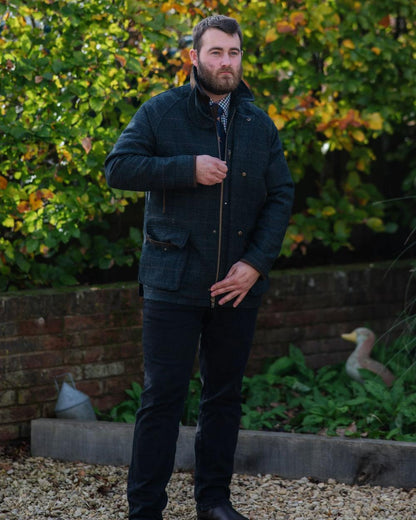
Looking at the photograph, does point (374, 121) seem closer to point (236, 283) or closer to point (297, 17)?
point (297, 17)

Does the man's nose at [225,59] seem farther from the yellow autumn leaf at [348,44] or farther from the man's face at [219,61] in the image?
the yellow autumn leaf at [348,44]

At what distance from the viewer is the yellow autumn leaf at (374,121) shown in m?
4.94

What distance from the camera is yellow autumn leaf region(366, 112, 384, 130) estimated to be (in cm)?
494

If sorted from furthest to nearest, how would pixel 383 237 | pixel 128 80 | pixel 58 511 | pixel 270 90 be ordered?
pixel 383 237 < pixel 270 90 < pixel 128 80 < pixel 58 511

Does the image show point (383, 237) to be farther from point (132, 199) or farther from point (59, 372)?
point (59, 372)

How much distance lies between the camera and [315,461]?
385 cm

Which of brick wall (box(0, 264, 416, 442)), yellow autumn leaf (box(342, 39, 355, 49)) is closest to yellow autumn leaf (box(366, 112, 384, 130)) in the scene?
yellow autumn leaf (box(342, 39, 355, 49))

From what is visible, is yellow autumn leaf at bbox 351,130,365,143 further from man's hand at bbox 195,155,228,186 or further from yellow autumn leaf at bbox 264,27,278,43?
man's hand at bbox 195,155,228,186

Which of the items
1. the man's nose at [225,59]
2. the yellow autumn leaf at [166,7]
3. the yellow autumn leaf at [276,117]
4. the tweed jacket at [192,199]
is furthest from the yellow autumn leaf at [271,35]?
the man's nose at [225,59]

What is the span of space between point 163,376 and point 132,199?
1684 millimetres

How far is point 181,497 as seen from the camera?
12.2ft

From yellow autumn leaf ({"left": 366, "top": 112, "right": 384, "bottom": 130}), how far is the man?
1.88 metres

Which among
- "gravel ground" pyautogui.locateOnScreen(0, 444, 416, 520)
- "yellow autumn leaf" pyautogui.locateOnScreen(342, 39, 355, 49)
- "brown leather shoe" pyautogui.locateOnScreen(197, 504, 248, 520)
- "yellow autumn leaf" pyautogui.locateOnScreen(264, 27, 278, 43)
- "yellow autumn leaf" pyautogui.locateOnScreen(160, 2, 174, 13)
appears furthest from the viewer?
"yellow autumn leaf" pyautogui.locateOnScreen(342, 39, 355, 49)

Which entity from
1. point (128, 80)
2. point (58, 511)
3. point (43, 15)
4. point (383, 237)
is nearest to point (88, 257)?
point (128, 80)
